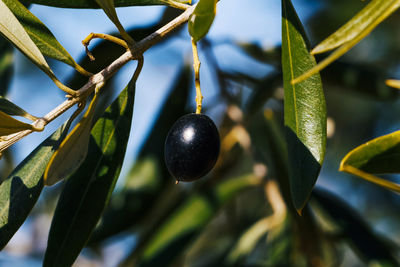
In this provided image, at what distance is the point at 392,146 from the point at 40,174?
0.72m

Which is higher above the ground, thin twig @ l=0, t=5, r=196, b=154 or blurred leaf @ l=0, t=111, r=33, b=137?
blurred leaf @ l=0, t=111, r=33, b=137

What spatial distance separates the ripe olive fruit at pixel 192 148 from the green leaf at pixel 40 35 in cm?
29

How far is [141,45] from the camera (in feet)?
3.26

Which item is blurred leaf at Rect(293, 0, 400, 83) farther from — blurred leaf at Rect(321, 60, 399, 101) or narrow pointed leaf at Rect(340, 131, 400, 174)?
blurred leaf at Rect(321, 60, 399, 101)

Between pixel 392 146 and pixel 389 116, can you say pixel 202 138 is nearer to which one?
pixel 392 146

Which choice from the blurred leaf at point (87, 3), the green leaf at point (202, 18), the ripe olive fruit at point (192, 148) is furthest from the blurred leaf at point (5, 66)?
the green leaf at point (202, 18)

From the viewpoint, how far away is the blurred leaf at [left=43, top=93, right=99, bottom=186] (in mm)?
799

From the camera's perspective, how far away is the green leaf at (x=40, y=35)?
1050 mm

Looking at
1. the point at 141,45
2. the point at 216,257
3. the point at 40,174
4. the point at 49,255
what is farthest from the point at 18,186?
the point at 216,257

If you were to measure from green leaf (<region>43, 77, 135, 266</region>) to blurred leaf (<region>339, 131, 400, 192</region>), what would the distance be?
558 millimetres

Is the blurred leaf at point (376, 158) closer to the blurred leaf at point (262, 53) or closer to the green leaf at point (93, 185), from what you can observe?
the green leaf at point (93, 185)

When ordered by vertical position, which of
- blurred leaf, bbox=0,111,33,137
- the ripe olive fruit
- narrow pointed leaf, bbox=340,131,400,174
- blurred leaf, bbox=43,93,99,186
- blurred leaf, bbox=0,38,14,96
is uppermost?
blurred leaf, bbox=0,111,33,137

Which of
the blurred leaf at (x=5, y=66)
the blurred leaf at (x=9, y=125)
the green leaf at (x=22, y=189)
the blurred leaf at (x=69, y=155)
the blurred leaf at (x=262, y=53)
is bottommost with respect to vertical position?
the blurred leaf at (x=262, y=53)

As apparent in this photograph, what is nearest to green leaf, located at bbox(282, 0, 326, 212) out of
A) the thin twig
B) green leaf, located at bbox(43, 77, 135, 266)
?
the thin twig
